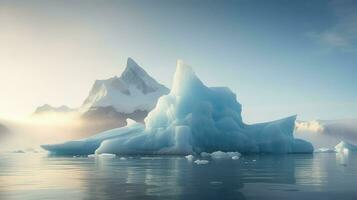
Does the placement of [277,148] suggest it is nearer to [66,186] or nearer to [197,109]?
[197,109]

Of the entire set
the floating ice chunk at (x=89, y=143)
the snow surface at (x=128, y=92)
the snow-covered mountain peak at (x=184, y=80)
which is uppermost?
the snow surface at (x=128, y=92)

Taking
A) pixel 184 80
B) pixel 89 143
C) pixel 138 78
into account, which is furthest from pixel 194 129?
pixel 138 78

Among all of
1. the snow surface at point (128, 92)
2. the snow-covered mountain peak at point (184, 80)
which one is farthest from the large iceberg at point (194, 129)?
the snow surface at point (128, 92)

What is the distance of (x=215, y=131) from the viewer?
6250 centimetres

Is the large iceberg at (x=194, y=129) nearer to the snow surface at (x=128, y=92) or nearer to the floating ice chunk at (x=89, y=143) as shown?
the floating ice chunk at (x=89, y=143)

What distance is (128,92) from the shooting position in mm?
178750

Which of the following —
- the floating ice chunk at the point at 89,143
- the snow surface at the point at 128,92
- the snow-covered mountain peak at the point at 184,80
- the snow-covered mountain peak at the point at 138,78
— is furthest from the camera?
the snow-covered mountain peak at the point at 138,78

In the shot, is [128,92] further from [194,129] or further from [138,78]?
[194,129]

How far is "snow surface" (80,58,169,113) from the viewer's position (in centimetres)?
17125

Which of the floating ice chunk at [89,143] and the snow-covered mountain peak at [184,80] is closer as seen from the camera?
the snow-covered mountain peak at [184,80]

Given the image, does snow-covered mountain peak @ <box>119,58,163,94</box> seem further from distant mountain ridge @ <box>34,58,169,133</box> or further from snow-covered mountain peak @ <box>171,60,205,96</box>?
snow-covered mountain peak @ <box>171,60,205,96</box>

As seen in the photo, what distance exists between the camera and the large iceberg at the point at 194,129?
61.1 meters

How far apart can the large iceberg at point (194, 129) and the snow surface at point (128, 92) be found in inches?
4069

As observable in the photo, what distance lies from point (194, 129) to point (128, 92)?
119m
